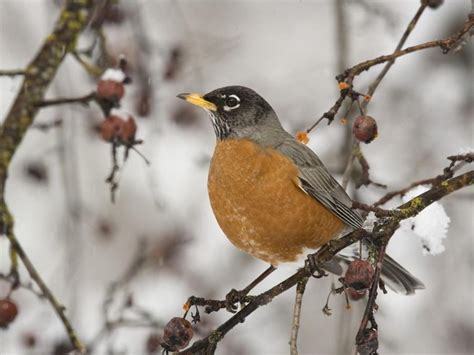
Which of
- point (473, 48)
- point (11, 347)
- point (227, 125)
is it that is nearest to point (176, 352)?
point (227, 125)

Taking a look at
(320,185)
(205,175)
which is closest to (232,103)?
(320,185)

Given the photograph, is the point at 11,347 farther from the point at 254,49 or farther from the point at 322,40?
the point at 322,40

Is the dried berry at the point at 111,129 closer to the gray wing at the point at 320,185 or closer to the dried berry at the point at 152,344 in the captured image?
the gray wing at the point at 320,185

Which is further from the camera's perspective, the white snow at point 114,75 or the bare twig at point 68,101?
the white snow at point 114,75

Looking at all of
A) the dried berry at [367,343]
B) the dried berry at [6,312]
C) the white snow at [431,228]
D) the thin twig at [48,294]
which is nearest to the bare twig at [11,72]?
the thin twig at [48,294]

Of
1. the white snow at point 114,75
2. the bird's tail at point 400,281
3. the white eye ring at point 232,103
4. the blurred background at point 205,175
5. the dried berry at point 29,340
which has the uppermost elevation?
the blurred background at point 205,175

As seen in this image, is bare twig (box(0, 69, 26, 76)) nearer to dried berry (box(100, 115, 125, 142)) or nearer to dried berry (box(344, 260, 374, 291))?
dried berry (box(100, 115, 125, 142))

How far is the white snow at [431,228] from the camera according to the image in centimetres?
217

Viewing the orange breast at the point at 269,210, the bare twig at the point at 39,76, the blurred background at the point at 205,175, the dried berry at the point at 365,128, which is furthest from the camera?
the blurred background at the point at 205,175

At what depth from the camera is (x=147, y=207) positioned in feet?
20.1

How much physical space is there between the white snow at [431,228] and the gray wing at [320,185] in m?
0.83

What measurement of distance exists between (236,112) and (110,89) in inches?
35.8

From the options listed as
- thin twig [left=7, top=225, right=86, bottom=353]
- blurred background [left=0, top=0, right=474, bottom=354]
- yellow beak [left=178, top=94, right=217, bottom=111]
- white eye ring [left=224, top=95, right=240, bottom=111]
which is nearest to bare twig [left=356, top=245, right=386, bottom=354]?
thin twig [left=7, top=225, right=86, bottom=353]

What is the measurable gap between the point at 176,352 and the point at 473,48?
4.31 m
